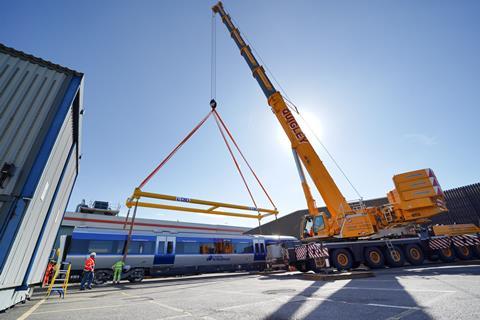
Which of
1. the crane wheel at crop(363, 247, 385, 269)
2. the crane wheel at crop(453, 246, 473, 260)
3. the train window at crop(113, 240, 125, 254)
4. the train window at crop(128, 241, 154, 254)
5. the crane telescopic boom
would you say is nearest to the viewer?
the crane wheel at crop(363, 247, 385, 269)

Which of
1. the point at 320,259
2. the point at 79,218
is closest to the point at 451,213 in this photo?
the point at 320,259

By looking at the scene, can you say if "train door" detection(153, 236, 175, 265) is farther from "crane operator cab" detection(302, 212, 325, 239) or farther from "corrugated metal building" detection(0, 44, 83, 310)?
"corrugated metal building" detection(0, 44, 83, 310)

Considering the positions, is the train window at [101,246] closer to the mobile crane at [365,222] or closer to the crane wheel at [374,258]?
the mobile crane at [365,222]

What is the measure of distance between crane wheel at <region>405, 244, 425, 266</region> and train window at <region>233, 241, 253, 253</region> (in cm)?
953

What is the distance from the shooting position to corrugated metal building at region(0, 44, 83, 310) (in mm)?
2744

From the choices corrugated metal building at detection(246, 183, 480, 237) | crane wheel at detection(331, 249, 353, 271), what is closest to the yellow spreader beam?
crane wheel at detection(331, 249, 353, 271)

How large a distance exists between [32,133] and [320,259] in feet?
32.9

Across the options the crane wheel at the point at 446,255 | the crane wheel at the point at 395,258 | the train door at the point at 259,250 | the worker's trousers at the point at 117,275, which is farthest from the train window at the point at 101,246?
the crane wheel at the point at 446,255

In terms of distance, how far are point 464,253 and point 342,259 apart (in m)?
7.15

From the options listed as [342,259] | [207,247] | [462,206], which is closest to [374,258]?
[342,259]

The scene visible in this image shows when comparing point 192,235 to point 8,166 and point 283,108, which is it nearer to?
point 283,108

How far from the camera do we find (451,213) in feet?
66.7

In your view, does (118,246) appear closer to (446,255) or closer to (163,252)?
(163,252)

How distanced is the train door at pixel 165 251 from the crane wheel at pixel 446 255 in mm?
14359
